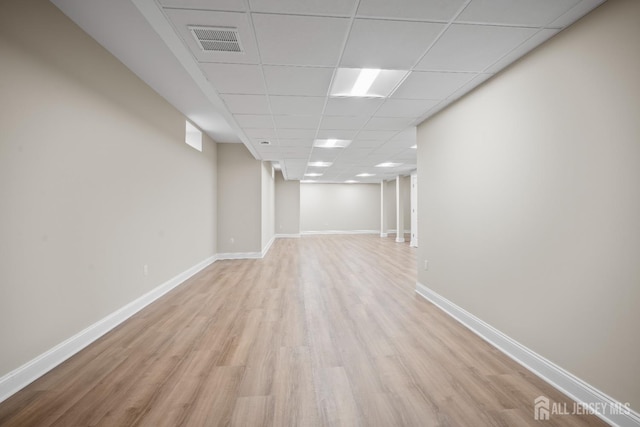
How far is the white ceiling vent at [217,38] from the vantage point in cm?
195

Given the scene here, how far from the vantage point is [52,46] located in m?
2.13

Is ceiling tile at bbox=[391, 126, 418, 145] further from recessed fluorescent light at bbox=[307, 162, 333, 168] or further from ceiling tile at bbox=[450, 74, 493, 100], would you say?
recessed fluorescent light at bbox=[307, 162, 333, 168]

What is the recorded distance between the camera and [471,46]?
2.11 meters

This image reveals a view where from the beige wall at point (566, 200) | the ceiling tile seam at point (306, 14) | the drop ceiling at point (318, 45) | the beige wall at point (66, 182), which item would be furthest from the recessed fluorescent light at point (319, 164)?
the ceiling tile seam at point (306, 14)

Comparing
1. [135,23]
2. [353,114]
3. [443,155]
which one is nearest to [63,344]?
[135,23]

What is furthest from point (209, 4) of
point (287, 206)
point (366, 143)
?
point (287, 206)

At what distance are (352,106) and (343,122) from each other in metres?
0.59

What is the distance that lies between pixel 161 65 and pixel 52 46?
3.32 feet

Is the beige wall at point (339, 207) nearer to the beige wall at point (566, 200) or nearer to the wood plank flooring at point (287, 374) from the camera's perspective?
the wood plank flooring at point (287, 374)

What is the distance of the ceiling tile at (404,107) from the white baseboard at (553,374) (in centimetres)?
237

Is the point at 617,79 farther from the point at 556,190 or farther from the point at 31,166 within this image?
the point at 31,166

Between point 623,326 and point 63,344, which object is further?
point 63,344

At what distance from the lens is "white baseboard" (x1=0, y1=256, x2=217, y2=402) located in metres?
1.81

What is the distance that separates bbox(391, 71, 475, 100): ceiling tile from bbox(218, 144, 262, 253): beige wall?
15.0 feet
